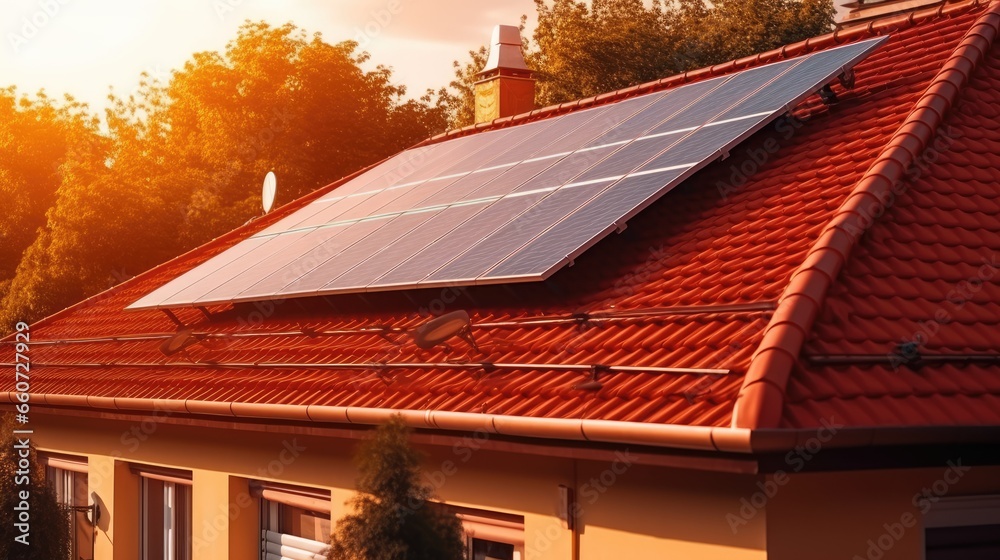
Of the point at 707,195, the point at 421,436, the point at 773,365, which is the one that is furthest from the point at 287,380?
the point at 773,365

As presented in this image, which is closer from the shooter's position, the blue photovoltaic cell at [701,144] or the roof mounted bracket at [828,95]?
the blue photovoltaic cell at [701,144]

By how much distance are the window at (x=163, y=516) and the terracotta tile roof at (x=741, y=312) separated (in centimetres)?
138

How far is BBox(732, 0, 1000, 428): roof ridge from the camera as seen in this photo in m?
6.26

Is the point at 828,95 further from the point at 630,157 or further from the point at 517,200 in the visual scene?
the point at 517,200

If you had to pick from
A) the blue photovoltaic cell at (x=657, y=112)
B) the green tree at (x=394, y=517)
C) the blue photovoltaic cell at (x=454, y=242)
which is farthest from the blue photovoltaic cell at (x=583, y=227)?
the green tree at (x=394, y=517)

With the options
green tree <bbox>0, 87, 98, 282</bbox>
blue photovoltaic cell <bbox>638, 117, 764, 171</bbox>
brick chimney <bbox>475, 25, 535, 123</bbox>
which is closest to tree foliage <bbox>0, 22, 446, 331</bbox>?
green tree <bbox>0, 87, 98, 282</bbox>

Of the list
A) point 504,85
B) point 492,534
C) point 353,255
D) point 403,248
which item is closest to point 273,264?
point 353,255

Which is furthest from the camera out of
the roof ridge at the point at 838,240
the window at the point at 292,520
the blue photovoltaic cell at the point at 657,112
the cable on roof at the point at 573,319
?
the blue photovoltaic cell at the point at 657,112

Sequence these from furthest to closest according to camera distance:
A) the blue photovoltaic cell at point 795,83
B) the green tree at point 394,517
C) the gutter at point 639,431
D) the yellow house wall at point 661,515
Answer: the blue photovoltaic cell at point 795,83 < the green tree at point 394,517 < the yellow house wall at point 661,515 < the gutter at point 639,431

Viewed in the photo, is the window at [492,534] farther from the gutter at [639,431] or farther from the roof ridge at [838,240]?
the roof ridge at [838,240]

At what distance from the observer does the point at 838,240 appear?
759 centimetres

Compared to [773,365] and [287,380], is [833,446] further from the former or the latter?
[287,380]

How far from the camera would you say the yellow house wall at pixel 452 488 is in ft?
23.1

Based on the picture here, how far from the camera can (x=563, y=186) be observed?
10812 millimetres
